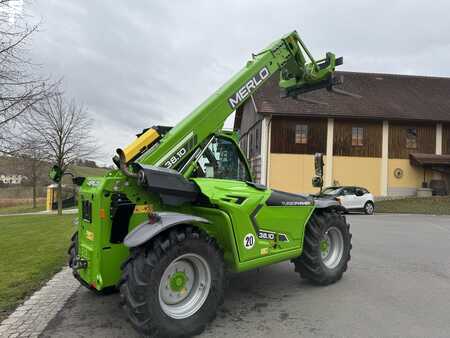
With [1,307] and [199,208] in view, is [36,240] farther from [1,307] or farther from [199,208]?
[199,208]

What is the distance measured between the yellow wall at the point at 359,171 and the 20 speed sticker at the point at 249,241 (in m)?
24.5

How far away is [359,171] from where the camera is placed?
28.2 m

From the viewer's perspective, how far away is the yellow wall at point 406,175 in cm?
2830

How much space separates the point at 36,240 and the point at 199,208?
21.6 feet

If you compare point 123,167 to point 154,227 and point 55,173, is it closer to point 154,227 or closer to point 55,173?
point 154,227

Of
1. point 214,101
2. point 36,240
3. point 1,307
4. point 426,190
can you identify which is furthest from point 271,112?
point 1,307

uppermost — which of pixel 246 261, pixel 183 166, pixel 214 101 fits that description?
pixel 214 101

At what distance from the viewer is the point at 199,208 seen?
4.51 meters

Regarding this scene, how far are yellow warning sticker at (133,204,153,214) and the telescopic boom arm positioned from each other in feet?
1.50

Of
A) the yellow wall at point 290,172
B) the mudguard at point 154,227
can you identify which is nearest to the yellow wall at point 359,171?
the yellow wall at point 290,172

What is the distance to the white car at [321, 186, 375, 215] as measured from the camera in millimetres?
19984

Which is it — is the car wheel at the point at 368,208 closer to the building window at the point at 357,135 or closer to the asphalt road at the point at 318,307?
the building window at the point at 357,135

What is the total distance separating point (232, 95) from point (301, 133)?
76.4 feet

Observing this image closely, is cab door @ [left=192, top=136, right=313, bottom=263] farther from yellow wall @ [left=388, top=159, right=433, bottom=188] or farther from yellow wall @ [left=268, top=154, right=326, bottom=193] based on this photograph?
yellow wall @ [left=388, top=159, right=433, bottom=188]
